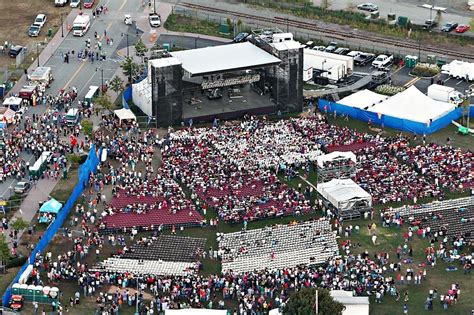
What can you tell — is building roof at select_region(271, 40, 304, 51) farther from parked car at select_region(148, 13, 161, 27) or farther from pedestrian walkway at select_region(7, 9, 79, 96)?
pedestrian walkway at select_region(7, 9, 79, 96)

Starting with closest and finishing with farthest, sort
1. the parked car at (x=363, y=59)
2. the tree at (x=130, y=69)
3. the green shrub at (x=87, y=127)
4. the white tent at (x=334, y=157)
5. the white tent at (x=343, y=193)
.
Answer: the white tent at (x=343, y=193)
the white tent at (x=334, y=157)
the green shrub at (x=87, y=127)
the tree at (x=130, y=69)
the parked car at (x=363, y=59)

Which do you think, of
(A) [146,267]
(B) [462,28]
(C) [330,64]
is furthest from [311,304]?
(B) [462,28]

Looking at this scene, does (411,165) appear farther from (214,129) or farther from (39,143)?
(39,143)

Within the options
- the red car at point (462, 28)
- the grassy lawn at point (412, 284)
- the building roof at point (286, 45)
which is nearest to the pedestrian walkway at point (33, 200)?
the grassy lawn at point (412, 284)

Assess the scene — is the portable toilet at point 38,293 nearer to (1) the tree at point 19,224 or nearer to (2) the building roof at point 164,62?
(1) the tree at point 19,224

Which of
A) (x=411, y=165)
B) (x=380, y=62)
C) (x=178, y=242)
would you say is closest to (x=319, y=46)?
(x=380, y=62)

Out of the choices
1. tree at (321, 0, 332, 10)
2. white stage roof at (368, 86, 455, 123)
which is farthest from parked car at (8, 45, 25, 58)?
white stage roof at (368, 86, 455, 123)
